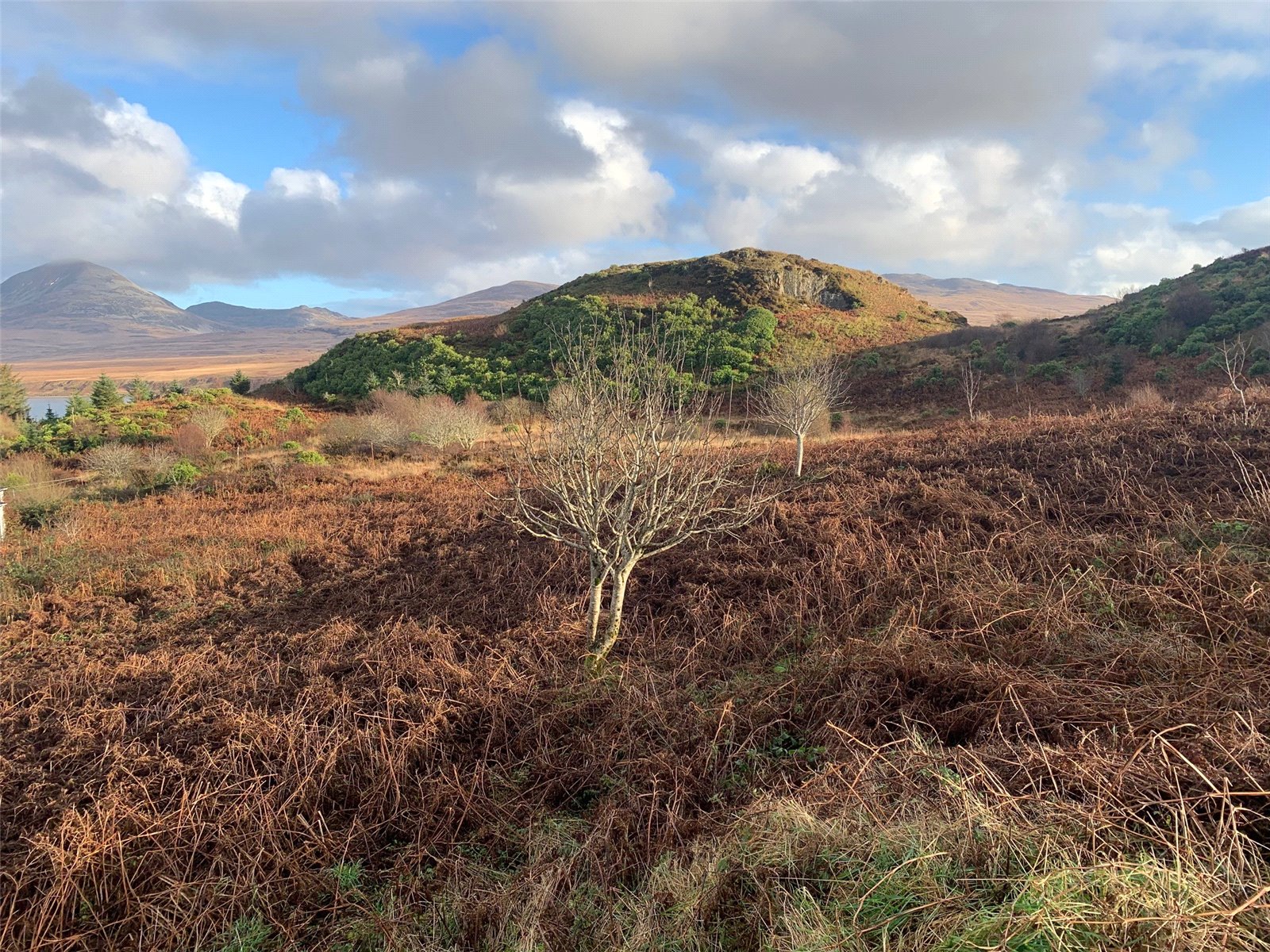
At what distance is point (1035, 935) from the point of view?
191 centimetres

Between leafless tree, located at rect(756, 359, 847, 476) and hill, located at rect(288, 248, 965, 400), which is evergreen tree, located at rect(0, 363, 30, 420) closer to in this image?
hill, located at rect(288, 248, 965, 400)

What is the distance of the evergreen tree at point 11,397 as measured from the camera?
107 feet

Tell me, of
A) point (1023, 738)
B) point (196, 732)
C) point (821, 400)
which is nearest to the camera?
point (1023, 738)

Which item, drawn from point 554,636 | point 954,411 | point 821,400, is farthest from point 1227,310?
point 554,636

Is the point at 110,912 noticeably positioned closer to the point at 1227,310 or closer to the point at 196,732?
the point at 196,732

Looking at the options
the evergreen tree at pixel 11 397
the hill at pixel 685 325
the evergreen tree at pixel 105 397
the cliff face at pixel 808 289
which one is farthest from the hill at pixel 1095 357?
the evergreen tree at pixel 11 397

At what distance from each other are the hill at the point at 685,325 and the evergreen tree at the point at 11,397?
14.0 m

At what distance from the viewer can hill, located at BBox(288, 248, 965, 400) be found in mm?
34156

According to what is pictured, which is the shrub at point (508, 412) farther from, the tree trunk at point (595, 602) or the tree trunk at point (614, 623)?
the tree trunk at point (614, 623)

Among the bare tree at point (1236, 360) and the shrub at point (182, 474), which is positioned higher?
the bare tree at point (1236, 360)

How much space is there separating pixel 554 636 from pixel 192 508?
532 inches

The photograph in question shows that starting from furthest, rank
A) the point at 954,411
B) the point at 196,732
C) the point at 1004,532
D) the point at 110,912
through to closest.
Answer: the point at 954,411 → the point at 1004,532 → the point at 196,732 → the point at 110,912

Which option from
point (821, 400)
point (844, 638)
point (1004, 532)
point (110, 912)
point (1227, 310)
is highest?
point (1227, 310)

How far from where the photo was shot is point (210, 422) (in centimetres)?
2494
